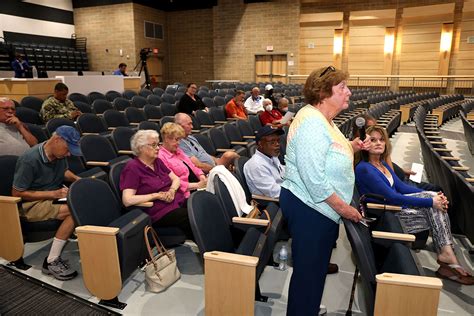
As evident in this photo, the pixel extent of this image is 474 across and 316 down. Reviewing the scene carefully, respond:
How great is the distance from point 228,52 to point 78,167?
15.0m

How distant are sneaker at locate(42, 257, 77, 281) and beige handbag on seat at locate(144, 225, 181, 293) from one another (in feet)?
1.93

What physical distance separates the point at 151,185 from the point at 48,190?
0.80m

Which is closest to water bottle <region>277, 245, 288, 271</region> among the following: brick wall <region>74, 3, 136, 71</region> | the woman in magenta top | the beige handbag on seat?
the beige handbag on seat

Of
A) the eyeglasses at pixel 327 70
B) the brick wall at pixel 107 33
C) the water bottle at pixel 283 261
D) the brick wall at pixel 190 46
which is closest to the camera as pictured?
the eyeglasses at pixel 327 70

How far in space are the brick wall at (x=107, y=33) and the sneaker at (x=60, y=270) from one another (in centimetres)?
1528

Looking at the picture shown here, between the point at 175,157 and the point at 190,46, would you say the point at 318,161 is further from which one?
the point at 190,46

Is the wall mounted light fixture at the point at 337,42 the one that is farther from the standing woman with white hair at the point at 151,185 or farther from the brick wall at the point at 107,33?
the standing woman with white hair at the point at 151,185

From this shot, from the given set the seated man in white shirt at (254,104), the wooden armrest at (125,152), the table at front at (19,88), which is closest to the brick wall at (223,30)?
the seated man in white shirt at (254,104)

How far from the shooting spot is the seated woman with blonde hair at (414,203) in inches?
103

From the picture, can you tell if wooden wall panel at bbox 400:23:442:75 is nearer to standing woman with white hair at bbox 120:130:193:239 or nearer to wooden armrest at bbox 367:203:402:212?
wooden armrest at bbox 367:203:402:212

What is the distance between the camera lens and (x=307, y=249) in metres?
1.71

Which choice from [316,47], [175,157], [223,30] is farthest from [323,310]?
[223,30]

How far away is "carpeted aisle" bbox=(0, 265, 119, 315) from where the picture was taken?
2223mm

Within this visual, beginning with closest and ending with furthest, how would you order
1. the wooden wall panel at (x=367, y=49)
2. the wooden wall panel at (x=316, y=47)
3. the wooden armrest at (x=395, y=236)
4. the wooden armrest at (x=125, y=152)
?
the wooden armrest at (x=395, y=236) < the wooden armrest at (x=125, y=152) < the wooden wall panel at (x=367, y=49) < the wooden wall panel at (x=316, y=47)
